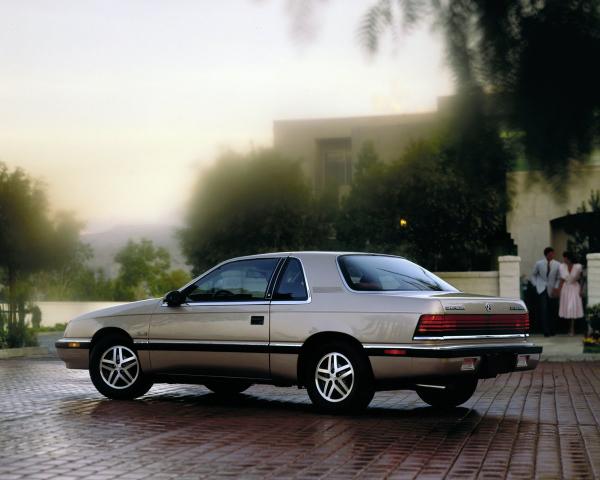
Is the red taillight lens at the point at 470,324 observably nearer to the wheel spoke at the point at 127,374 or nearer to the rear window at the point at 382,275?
the rear window at the point at 382,275

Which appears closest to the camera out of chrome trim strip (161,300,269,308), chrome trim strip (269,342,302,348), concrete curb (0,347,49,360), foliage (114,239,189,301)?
chrome trim strip (269,342,302,348)

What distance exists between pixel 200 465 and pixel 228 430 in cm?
194

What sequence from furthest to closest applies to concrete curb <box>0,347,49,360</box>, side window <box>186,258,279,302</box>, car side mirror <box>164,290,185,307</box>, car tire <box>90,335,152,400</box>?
concrete curb <box>0,347,49,360</box>
car tire <box>90,335,152,400</box>
car side mirror <box>164,290,185,307</box>
side window <box>186,258,279,302</box>

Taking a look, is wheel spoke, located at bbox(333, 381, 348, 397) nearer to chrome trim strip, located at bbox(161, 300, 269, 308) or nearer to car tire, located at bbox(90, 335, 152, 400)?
chrome trim strip, located at bbox(161, 300, 269, 308)

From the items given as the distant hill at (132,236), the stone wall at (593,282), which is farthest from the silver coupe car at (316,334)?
the stone wall at (593,282)

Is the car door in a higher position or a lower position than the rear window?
lower

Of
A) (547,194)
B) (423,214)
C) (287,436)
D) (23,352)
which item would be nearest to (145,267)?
(23,352)

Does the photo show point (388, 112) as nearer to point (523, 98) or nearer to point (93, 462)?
point (523, 98)

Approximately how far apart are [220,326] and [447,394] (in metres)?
2.53

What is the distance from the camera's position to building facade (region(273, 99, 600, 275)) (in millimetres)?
3062

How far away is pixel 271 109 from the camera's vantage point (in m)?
3.30

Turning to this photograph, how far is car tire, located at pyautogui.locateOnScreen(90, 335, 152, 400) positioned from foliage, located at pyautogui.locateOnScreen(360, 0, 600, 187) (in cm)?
945

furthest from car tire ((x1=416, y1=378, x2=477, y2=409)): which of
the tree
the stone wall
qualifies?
the tree

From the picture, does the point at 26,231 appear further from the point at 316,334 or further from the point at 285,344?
the point at 316,334
